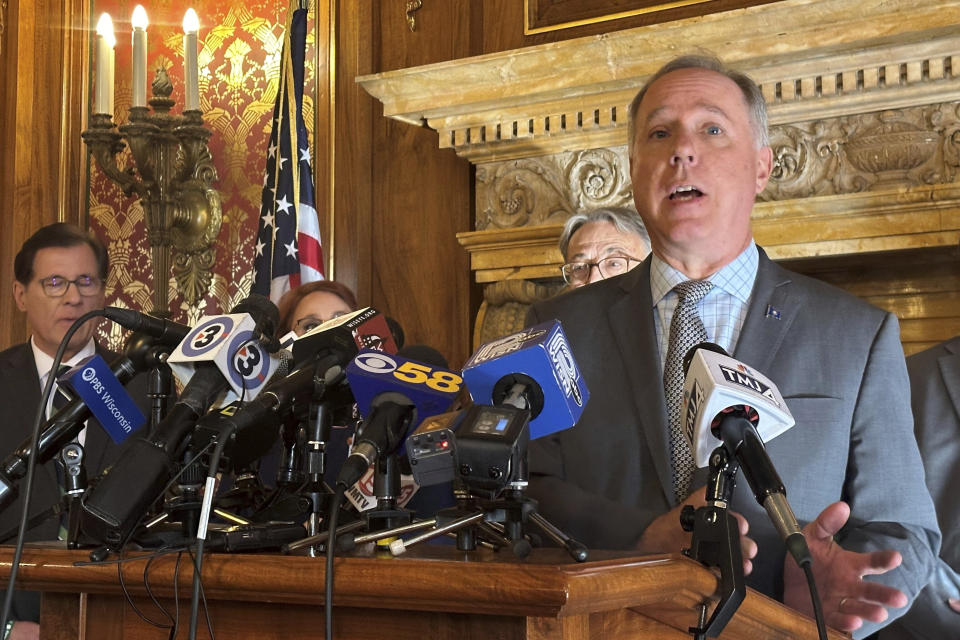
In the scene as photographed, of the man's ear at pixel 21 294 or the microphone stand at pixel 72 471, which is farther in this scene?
the man's ear at pixel 21 294

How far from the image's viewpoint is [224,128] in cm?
539

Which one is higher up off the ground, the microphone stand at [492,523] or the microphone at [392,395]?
the microphone at [392,395]

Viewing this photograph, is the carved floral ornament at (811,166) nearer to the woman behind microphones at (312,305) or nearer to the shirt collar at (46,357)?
the woman behind microphones at (312,305)

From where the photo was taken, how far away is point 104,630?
4.78 feet

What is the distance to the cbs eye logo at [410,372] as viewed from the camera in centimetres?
146

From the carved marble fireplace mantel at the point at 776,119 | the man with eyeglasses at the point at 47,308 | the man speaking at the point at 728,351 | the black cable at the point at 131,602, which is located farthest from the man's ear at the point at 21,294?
the black cable at the point at 131,602

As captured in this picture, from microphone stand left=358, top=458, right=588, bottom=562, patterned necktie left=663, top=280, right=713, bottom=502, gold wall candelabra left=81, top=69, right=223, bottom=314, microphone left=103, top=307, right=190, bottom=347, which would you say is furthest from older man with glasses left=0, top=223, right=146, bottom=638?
microphone stand left=358, top=458, right=588, bottom=562

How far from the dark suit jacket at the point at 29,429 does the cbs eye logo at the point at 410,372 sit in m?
1.55

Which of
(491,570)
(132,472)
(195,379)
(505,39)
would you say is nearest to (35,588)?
(132,472)

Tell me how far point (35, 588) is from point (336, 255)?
3565 millimetres

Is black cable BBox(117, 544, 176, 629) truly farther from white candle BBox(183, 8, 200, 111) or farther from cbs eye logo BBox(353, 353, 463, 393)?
white candle BBox(183, 8, 200, 111)

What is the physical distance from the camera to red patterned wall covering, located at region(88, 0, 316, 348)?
532cm

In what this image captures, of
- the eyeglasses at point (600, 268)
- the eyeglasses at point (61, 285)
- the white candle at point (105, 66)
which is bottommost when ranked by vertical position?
the eyeglasses at point (61, 285)

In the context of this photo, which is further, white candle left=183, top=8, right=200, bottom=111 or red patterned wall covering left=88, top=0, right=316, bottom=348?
red patterned wall covering left=88, top=0, right=316, bottom=348
